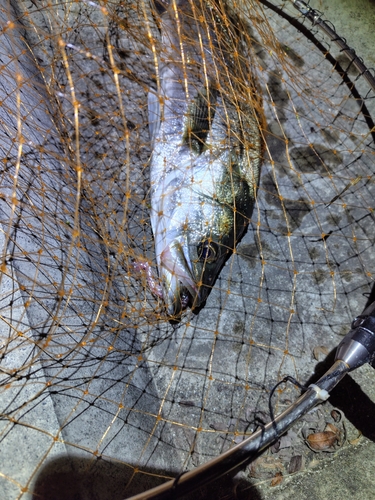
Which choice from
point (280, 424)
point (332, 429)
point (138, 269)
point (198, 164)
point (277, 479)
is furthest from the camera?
point (198, 164)

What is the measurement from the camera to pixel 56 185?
9.36 feet

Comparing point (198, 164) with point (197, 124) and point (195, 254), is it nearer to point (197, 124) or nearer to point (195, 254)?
point (197, 124)

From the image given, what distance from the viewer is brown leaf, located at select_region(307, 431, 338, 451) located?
2812mm

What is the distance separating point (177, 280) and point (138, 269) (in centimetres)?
35

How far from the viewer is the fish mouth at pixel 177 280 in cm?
284

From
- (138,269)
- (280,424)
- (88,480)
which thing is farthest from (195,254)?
(88,480)

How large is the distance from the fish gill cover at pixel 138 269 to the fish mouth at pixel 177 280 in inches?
5.9

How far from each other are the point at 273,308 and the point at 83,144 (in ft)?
6.96

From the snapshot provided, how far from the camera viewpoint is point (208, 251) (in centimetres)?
297

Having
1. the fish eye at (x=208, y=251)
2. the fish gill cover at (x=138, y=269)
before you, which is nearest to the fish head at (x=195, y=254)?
the fish eye at (x=208, y=251)

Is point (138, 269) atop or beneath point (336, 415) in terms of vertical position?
beneath

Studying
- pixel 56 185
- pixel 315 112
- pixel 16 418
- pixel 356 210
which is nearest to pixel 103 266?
pixel 56 185

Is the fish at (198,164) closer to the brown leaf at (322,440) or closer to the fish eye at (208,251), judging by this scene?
the fish eye at (208,251)

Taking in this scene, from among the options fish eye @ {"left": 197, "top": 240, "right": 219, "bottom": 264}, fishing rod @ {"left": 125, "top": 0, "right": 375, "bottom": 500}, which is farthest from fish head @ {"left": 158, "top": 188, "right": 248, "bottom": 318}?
fishing rod @ {"left": 125, "top": 0, "right": 375, "bottom": 500}
